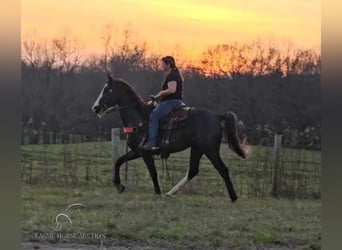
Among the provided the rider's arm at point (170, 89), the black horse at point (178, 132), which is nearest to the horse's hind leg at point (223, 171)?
the black horse at point (178, 132)

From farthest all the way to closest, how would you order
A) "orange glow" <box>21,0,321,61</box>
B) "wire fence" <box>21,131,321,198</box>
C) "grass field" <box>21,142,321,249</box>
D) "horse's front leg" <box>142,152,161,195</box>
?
"horse's front leg" <box>142,152,161,195</box> → "wire fence" <box>21,131,321,198</box> → "grass field" <box>21,142,321,249</box> → "orange glow" <box>21,0,321,61</box>

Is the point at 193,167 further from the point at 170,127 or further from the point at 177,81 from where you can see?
the point at 177,81

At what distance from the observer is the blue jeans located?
7934 mm

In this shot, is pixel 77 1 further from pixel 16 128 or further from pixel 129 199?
pixel 129 199

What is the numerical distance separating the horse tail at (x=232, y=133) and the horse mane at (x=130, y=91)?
32.8 inches

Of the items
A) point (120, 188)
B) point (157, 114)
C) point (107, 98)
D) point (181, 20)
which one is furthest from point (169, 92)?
point (120, 188)

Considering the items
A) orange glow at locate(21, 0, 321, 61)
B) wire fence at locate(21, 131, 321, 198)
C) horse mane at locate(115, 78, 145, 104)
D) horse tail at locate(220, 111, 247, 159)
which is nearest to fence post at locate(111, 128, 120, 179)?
wire fence at locate(21, 131, 321, 198)

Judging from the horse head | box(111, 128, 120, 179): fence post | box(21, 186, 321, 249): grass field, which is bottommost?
box(21, 186, 321, 249): grass field

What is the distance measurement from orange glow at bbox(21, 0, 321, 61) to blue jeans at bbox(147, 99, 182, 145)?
511 millimetres

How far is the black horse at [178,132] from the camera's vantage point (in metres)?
7.89

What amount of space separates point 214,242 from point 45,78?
7.55 ft

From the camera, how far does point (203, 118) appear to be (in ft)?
26.0

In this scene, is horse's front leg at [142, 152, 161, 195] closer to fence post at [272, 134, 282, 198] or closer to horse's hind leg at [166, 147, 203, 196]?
horse's hind leg at [166, 147, 203, 196]

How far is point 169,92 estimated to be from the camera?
792 cm
